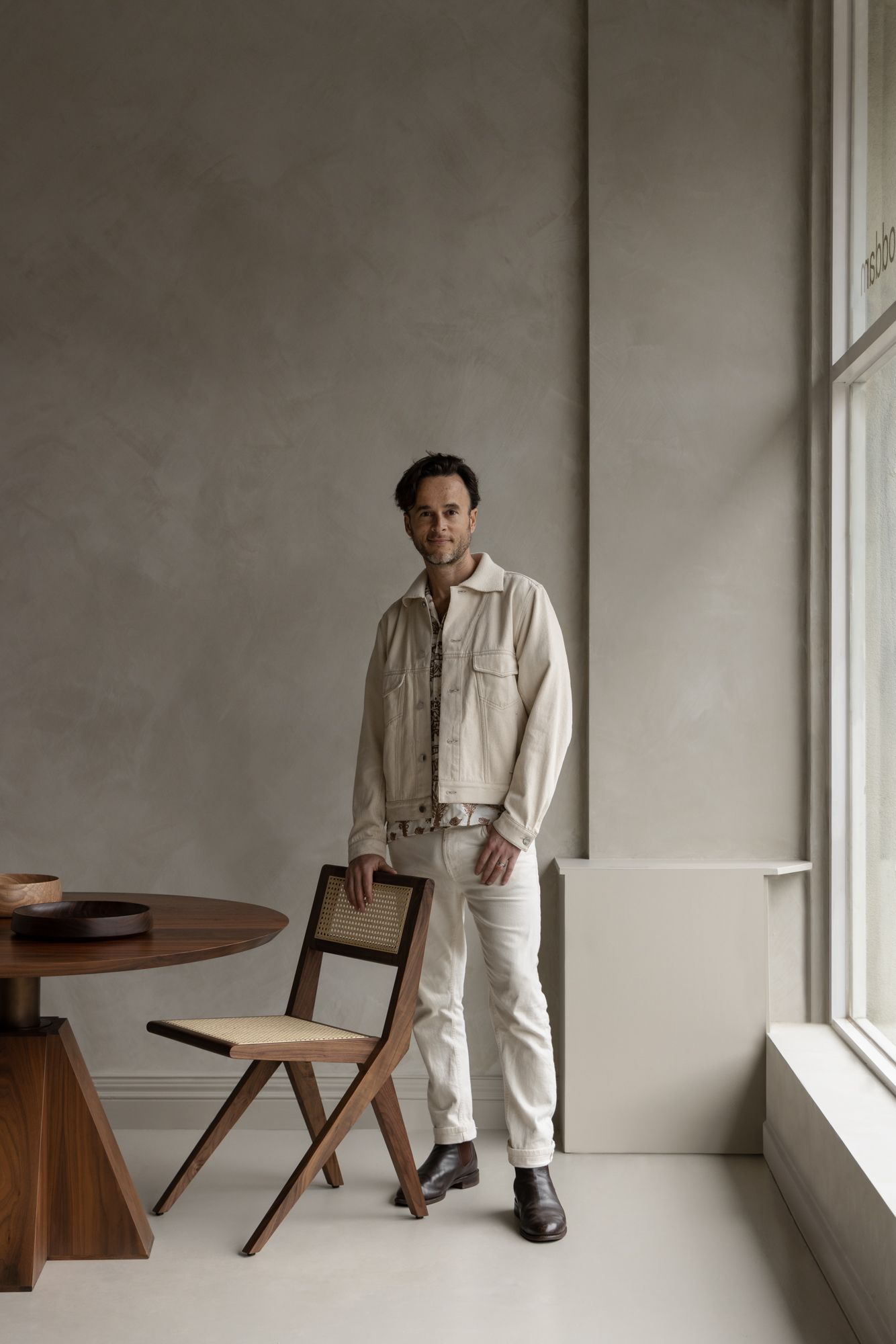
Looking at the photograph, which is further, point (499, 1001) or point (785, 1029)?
point (785, 1029)

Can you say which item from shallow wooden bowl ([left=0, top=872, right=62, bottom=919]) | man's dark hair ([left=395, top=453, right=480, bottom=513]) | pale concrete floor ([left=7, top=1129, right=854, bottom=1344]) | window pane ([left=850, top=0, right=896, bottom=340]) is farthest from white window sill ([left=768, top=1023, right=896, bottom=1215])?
window pane ([left=850, top=0, right=896, bottom=340])

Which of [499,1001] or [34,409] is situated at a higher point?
[34,409]

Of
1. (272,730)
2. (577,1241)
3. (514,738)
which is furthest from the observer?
(272,730)

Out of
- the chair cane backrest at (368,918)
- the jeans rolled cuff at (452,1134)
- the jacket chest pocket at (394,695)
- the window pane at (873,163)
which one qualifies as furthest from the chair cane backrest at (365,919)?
the window pane at (873,163)

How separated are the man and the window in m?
0.88

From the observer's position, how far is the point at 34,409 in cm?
371

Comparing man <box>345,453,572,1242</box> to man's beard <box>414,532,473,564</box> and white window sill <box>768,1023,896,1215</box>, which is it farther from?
white window sill <box>768,1023,896,1215</box>

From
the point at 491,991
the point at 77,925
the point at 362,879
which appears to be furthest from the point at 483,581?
the point at 77,925

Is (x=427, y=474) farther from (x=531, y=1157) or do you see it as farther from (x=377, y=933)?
(x=531, y=1157)

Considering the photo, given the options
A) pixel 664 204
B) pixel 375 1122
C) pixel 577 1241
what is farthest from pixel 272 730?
pixel 664 204

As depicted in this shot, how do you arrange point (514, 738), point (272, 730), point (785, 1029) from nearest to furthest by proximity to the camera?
1. point (514, 738)
2. point (785, 1029)
3. point (272, 730)

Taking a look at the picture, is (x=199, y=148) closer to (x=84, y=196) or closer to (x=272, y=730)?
(x=84, y=196)

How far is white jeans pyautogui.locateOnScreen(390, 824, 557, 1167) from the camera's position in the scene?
9.47 feet

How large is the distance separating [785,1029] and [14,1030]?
2.17 m
